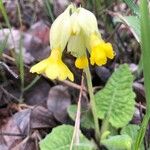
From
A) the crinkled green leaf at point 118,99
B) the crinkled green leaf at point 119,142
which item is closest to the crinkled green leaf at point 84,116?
the crinkled green leaf at point 118,99

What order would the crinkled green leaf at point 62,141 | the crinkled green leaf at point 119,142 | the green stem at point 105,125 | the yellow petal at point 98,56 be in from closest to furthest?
the yellow petal at point 98,56 < the crinkled green leaf at point 119,142 < the crinkled green leaf at point 62,141 < the green stem at point 105,125

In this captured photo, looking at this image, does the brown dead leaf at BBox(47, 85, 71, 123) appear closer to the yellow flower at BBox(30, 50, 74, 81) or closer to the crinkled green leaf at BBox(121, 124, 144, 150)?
the crinkled green leaf at BBox(121, 124, 144, 150)

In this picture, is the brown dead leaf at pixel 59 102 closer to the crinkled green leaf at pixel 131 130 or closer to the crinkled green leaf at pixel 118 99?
the crinkled green leaf at pixel 118 99

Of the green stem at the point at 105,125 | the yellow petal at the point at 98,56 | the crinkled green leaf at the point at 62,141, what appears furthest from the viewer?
the green stem at the point at 105,125

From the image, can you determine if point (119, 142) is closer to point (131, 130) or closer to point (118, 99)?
point (131, 130)

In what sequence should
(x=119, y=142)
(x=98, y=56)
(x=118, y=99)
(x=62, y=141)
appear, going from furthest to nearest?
(x=118, y=99) → (x=62, y=141) → (x=119, y=142) → (x=98, y=56)

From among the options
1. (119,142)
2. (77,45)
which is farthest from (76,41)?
(119,142)

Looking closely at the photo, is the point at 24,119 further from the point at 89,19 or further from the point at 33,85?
the point at 89,19
